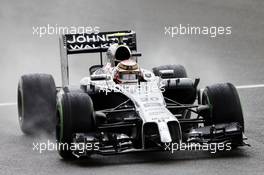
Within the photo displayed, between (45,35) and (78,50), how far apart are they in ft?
26.4

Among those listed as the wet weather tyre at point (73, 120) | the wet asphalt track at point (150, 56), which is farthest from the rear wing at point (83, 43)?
the wet weather tyre at point (73, 120)

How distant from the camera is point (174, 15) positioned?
27.9 meters

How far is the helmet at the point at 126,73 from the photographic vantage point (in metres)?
17.2

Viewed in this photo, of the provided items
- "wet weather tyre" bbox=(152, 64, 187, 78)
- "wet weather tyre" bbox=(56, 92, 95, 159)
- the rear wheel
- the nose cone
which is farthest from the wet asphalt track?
the nose cone

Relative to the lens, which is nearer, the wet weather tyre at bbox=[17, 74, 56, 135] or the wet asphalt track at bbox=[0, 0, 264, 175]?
the wet asphalt track at bbox=[0, 0, 264, 175]

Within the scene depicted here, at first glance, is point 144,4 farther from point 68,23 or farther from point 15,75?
point 15,75

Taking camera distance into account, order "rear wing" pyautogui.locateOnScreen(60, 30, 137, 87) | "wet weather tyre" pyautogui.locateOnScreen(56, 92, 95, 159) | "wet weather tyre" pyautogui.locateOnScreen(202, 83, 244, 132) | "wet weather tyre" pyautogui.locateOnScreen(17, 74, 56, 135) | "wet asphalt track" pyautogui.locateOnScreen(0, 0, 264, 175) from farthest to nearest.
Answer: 1. "rear wing" pyautogui.locateOnScreen(60, 30, 137, 87)
2. "wet weather tyre" pyautogui.locateOnScreen(17, 74, 56, 135)
3. "wet weather tyre" pyautogui.locateOnScreen(202, 83, 244, 132)
4. "wet weather tyre" pyautogui.locateOnScreen(56, 92, 95, 159)
5. "wet asphalt track" pyautogui.locateOnScreen(0, 0, 264, 175)

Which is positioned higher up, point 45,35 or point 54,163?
point 45,35

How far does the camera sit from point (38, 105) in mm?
18312

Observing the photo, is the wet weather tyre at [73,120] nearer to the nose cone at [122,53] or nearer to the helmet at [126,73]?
the helmet at [126,73]

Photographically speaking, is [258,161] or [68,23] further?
[68,23]

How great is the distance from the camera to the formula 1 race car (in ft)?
51.5

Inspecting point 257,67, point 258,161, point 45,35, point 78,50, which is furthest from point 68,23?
point 258,161

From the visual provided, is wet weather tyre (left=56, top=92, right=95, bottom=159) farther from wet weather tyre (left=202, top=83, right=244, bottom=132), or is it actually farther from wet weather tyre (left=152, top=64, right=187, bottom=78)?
wet weather tyre (left=152, top=64, right=187, bottom=78)
